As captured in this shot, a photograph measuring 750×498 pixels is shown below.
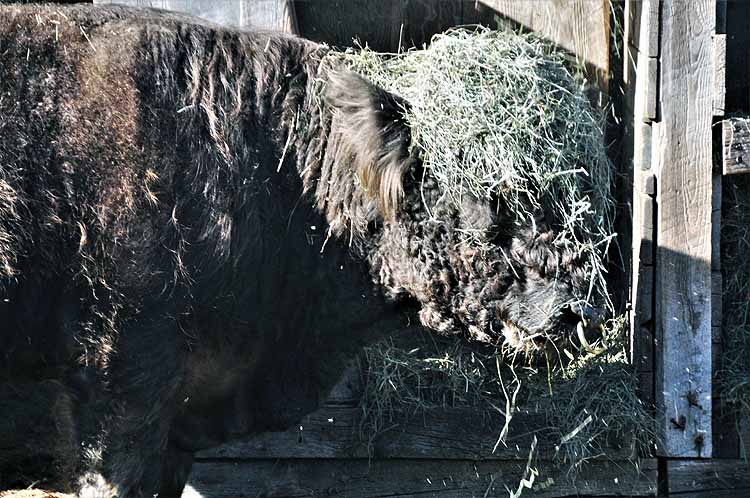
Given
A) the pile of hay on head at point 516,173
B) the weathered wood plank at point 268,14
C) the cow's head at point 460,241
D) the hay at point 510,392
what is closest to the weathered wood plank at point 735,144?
the pile of hay on head at point 516,173

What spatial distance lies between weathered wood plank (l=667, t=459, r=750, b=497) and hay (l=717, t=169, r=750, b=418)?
0.26 metres

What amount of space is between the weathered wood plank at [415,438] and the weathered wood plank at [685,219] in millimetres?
652

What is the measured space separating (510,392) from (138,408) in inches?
77.1

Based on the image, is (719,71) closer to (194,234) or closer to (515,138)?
(515,138)

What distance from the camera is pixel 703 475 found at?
461cm

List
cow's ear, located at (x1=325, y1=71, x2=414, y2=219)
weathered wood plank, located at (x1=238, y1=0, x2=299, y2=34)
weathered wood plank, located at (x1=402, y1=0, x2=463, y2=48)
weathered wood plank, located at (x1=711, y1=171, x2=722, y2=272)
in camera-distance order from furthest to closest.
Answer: weathered wood plank, located at (x1=402, y1=0, x2=463, y2=48)
weathered wood plank, located at (x1=711, y1=171, x2=722, y2=272)
weathered wood plank, located at (x1=238, y1=0, x2=299, y2=34)
cow's ear, located at (x1=325, y1=71, x2=414, y2=219)

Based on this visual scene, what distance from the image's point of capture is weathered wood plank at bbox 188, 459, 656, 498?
4.71 metres

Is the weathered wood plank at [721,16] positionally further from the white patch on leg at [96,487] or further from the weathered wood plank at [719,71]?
the white patch on leg at [96,487]

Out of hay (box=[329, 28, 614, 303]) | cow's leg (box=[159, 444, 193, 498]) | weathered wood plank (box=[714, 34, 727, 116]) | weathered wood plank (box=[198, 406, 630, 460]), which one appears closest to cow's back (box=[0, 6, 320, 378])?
hay (box=[329, 28, 614, 303])

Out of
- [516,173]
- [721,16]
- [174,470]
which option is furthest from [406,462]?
[721,16]

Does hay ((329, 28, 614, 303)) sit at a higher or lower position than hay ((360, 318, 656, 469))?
higher

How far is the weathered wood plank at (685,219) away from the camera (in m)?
4.45

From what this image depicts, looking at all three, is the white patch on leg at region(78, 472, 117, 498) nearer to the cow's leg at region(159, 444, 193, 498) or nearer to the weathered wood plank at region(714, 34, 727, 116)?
the cow's leg at region(159, 444, 193, 498)

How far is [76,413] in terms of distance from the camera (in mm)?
3441
